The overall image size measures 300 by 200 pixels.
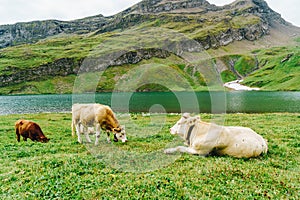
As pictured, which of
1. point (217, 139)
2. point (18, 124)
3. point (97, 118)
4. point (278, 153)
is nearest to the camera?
point (217, 139)

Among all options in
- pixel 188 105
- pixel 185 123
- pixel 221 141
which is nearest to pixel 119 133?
pixel 185 123

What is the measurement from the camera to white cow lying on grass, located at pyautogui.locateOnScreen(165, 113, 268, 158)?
42.8 feet

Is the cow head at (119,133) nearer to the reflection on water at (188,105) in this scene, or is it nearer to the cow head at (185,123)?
the cow head at (185,123)

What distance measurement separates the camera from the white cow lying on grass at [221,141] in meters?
13.0

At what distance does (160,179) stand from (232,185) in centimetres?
292

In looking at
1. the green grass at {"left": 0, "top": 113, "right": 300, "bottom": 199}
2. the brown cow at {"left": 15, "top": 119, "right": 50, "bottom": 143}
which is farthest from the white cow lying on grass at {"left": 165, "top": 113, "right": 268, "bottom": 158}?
the brown cow at {"left": 15, "top": 119, "right": 50, "bottom": 143}

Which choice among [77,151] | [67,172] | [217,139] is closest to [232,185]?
[217,139]

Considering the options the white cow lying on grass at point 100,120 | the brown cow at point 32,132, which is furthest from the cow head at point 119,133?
the brown cow at point 32,132

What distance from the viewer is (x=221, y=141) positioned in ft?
43.5

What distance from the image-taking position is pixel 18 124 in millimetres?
19594

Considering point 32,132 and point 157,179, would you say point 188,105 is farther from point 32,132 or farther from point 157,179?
point 157,179

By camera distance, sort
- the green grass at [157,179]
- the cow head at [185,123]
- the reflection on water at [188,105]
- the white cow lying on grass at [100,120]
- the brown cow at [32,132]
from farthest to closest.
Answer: the reflection on water at [188,105] < the brown cow at [32,132] < the white cow lying on grass at [100,120] < the cow head at [185,123] < the green grass at [157,179]

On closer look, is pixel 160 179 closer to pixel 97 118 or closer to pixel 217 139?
pixel 217 139

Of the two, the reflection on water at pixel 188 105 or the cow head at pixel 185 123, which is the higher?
the cow head at pixel 185 123
